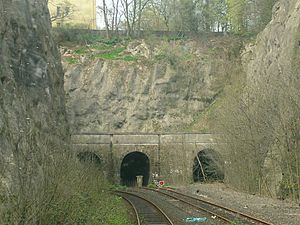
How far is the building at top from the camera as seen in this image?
63972 mm

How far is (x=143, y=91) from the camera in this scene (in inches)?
2072

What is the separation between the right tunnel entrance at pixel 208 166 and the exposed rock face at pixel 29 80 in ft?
40.3

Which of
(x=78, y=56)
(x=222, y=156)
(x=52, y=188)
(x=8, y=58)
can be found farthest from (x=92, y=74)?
(x=52, y=188)

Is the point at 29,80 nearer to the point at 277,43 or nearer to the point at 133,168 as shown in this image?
the point at 277,43

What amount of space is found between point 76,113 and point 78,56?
767 centimetres

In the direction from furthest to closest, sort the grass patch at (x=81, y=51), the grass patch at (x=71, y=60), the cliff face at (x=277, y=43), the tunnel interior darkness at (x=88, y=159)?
the grass patch at (x=81, y=51), the grass patch at (x=71, y=60), the cliff face at (x=277, y=43), the tunnel interior darkness at (x=88, y=159)

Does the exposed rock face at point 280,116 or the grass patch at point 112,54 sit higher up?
the grass patch at point 112,54

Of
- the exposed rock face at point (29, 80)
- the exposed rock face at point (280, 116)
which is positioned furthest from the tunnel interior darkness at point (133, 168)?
the exposed rock face at point (280, 116)

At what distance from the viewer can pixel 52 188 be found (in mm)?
10523

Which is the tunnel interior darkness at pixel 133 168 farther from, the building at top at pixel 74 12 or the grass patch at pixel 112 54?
the building at top at pixel 74 12

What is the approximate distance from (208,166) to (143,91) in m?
14.9

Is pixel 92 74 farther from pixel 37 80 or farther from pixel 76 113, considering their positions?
pixel 37 80

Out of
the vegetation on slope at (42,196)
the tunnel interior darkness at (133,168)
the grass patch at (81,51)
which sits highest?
the grass patch at (81,51)

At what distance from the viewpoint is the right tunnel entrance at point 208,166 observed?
36184 mm
